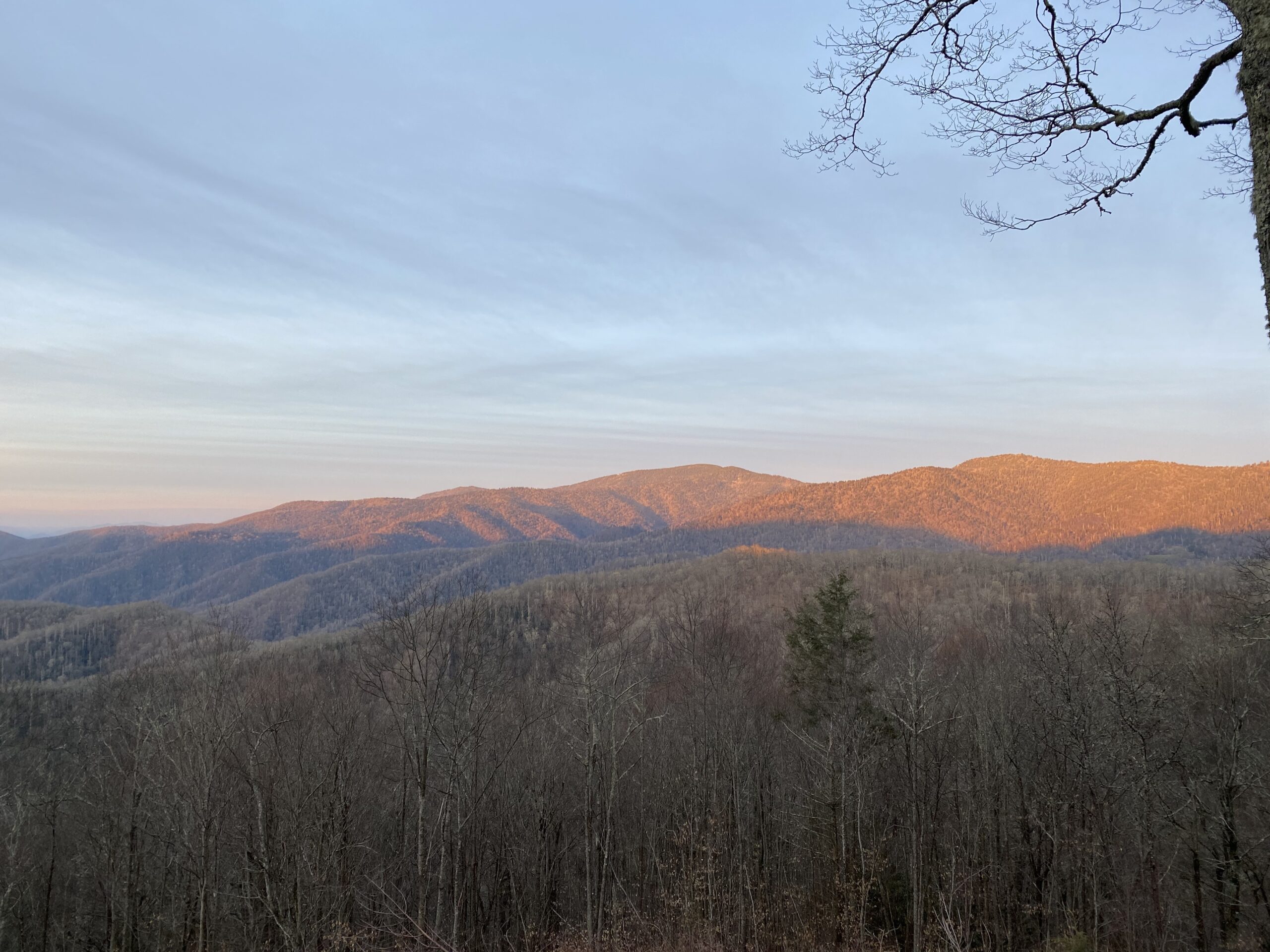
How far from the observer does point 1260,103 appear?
272 centimetres

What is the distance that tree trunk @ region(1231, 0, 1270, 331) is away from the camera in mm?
2691

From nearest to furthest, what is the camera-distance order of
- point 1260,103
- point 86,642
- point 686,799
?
point 1260,103 → point 686,799 → point 86,642

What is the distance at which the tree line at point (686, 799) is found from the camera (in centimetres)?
1593

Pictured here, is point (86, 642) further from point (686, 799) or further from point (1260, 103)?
point (1260, 103)

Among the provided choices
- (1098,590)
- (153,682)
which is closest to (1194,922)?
(153,682)

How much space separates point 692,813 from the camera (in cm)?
2255

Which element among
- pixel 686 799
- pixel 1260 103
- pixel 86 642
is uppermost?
pixel 1260 103

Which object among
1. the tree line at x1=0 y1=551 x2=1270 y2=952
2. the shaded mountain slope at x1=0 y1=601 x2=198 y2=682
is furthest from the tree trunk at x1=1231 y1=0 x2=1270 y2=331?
the shaded mountain slope at x1=0 y1=601 x2=198 y2=682

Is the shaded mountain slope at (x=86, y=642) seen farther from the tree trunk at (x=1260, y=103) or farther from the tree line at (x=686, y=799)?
the tree trunk at (x=1260, y=103)

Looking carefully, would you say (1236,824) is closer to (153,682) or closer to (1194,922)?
(1194,922)

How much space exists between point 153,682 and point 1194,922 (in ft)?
119

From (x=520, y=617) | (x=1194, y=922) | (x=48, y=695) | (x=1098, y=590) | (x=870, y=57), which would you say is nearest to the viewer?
(x=870, y=57)

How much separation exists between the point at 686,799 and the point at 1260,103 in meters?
28.2

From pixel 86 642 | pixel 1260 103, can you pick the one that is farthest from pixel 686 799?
pixel 86 642
